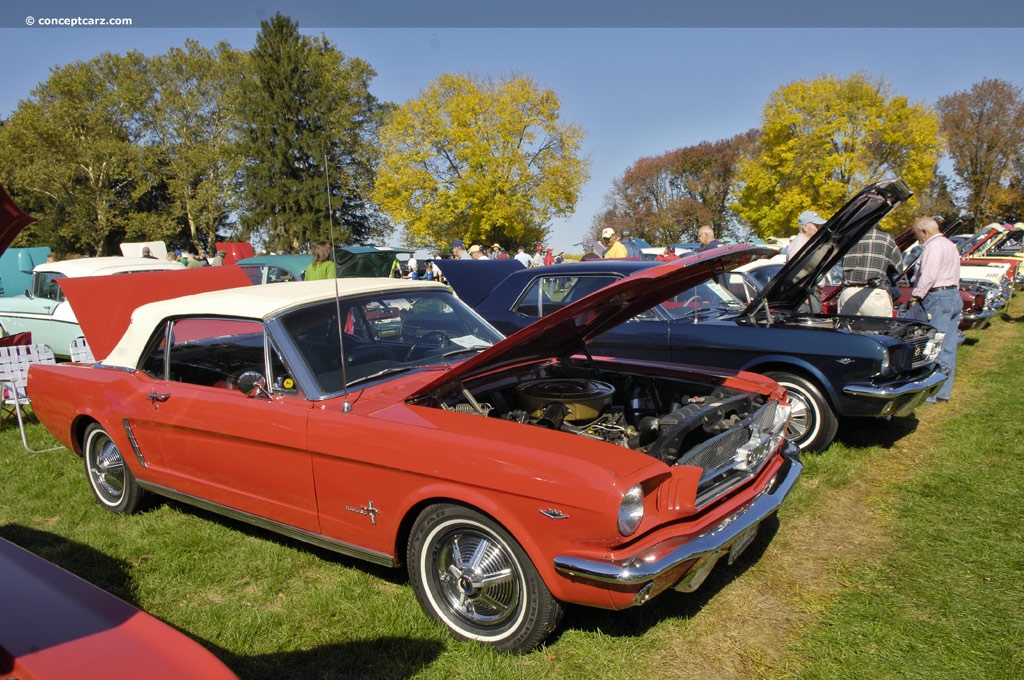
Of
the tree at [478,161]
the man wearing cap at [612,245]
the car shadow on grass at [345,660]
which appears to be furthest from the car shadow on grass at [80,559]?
the tree at [478,161]

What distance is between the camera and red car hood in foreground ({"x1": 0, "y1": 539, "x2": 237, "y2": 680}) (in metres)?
1.51

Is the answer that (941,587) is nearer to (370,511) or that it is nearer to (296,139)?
(370,511)

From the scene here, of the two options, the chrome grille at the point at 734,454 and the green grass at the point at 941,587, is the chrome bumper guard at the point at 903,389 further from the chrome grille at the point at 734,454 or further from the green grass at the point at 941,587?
the chrome grille at the point at 734,454

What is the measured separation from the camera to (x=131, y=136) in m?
44.2

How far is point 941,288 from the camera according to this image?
21.6 ft

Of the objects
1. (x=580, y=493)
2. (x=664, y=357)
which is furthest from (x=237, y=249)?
(x=580, y=493)

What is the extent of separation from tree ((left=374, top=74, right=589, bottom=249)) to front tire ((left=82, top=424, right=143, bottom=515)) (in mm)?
27589

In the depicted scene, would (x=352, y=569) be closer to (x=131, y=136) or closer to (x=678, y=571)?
(x=678, y=571)

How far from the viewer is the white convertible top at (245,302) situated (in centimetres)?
352

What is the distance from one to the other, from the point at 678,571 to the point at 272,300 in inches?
96.7

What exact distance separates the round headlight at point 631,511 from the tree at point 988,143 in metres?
41.9

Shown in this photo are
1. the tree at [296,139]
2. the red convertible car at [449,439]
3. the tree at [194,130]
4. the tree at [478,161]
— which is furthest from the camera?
the tree at [194,130]

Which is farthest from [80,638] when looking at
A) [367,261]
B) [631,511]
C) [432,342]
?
[367,261]

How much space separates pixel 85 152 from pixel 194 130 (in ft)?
23.2
